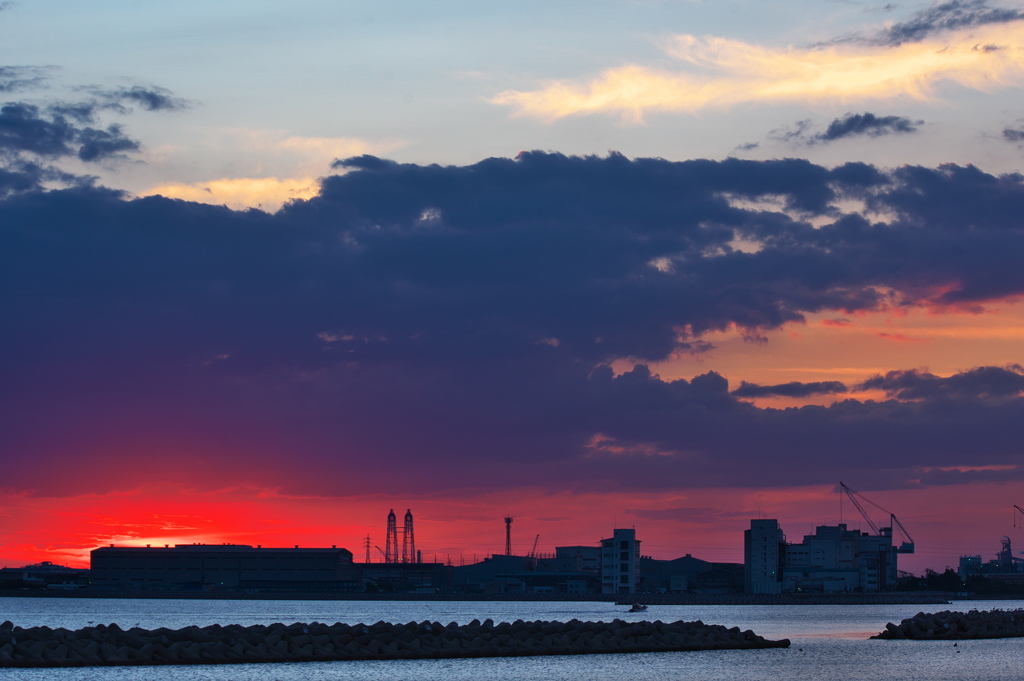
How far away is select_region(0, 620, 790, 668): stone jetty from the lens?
51531 mm

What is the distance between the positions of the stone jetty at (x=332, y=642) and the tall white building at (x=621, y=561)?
101 meters

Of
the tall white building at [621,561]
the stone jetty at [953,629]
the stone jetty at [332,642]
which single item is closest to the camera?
the stone jetty at [332,642]

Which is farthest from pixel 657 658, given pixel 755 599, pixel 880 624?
pixel 755 599

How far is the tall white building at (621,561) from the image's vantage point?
17200 cm

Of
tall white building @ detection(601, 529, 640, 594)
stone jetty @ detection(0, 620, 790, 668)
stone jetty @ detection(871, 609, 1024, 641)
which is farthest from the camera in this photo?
tall white building @ detection(601, 529, 640, 594)

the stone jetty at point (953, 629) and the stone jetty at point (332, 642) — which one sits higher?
the stone jetty at point (332, 642)

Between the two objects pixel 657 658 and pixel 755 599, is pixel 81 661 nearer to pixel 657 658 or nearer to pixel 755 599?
pixel 657 658

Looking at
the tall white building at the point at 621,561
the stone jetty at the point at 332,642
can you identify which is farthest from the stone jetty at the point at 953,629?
the tall white building at the point at 621,561

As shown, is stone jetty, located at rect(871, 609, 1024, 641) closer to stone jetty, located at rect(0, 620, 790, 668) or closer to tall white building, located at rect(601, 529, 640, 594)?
stone jetty, located at rect(0, 620, 790, 668)

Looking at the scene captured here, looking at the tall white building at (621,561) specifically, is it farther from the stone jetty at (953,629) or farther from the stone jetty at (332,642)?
the stone jetty at (332,642)

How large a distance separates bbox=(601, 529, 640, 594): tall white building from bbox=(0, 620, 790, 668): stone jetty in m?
101

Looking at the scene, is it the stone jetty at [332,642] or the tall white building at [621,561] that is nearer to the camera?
the stone jetty at [332,642]

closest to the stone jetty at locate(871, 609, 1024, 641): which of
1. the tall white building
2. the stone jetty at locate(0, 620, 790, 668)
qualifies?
the stone jetty at locate(0, 620, 790, 668)

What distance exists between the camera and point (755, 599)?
198500 mm
